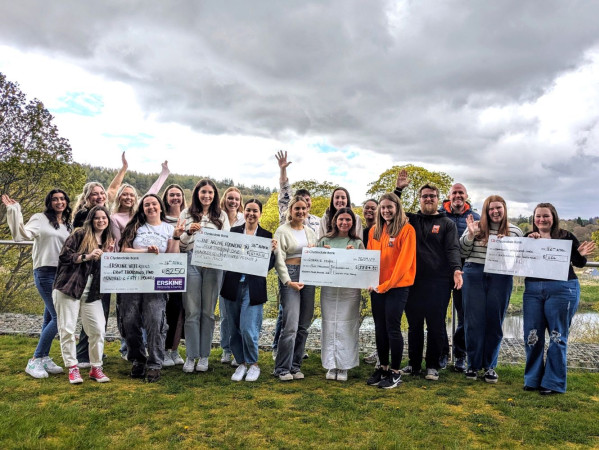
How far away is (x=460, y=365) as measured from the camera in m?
5.63

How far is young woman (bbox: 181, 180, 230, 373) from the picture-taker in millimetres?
5137

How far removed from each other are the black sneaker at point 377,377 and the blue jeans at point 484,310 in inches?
46.1

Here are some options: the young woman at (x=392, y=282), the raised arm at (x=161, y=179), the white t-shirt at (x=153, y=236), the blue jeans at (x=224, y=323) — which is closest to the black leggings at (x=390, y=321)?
the young woman at (x=392, y=282)

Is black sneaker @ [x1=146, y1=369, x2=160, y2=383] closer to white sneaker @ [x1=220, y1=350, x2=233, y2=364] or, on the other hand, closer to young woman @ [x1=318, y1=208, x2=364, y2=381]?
white sneaker @ [x1=220, y1=350, x2=233, y2=364]

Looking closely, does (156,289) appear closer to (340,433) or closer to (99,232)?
(99,232)

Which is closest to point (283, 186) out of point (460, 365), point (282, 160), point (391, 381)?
point (282, 160)

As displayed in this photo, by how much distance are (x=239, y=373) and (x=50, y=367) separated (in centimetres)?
226

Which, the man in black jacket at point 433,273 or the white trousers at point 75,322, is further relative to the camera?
the man in black jacket at point 433,273

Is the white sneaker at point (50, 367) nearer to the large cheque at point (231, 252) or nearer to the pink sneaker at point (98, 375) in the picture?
the pink sneaker at point (98, 375)

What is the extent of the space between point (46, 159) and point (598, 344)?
1916 centimetres

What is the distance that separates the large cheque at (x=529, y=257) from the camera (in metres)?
4.77

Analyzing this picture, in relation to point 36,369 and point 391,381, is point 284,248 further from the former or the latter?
point 36,369

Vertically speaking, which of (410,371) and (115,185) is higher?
(115,185)

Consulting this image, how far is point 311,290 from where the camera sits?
5152 mm
